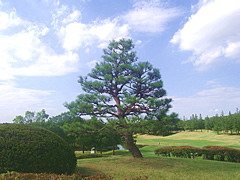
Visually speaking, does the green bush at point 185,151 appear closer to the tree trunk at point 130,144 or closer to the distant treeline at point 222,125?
the tree trunk at point 130,144

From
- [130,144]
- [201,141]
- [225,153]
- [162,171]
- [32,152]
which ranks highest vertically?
[32,152]

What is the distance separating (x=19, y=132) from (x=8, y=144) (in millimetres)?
760

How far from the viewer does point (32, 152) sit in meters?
7.61

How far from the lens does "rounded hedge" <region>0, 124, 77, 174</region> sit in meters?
7.35

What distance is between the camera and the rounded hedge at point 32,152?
7352 mm

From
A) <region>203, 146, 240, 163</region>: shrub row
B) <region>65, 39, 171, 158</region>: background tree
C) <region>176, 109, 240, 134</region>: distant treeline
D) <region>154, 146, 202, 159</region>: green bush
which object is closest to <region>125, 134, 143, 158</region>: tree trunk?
<region>65, 39, 171, 158</region>: background tree

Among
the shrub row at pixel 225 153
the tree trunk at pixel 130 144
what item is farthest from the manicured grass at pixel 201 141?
the tree trunk at pixel 130 144

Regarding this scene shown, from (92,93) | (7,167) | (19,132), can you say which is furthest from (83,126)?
(7,167)

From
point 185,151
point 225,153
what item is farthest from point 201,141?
point 225,153

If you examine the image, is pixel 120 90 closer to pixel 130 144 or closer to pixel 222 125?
pixel 130 144

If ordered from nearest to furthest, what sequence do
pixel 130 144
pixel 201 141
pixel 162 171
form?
pixel 162 171 → pixel 130 144 → pixel 201 141

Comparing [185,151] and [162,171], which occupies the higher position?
[162,171]

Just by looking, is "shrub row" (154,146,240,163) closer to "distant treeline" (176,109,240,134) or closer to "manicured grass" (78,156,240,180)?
"manicured grass" (78,156,240,180)

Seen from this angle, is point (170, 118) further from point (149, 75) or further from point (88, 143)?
point (88, 143)
